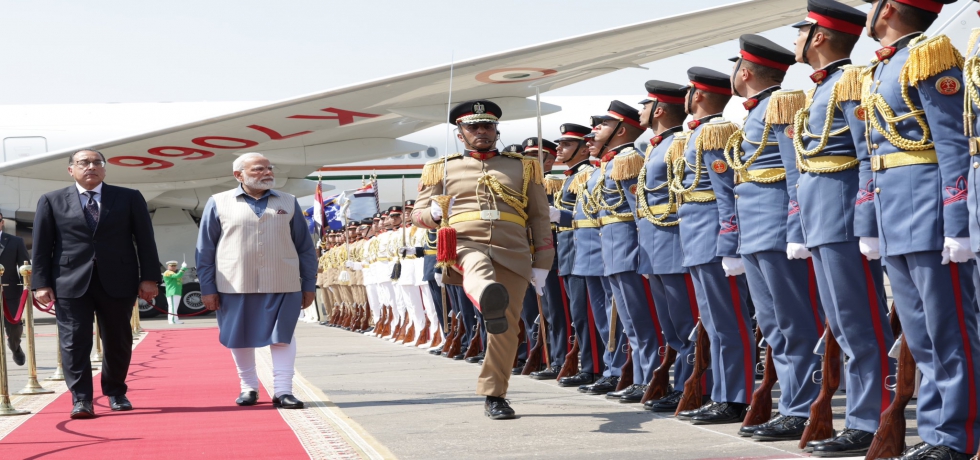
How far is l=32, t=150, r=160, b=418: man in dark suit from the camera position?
5.96 m

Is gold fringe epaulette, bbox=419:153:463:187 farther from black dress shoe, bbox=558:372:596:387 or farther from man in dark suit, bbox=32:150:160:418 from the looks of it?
black dress shoe, bbox=558:372:596:387

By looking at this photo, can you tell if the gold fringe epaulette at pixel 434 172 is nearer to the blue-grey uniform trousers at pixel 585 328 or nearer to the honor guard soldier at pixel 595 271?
the honor guard soldier at pixel 595 271

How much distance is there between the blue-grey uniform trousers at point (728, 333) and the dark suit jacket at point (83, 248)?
298 cm

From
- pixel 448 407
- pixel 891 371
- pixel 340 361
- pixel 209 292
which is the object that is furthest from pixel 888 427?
pixel 340 361

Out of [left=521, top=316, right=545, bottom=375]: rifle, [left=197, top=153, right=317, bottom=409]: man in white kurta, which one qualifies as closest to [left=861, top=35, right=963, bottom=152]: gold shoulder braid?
[left=197, top=153, right=317, bottom=409]: man in white kurta

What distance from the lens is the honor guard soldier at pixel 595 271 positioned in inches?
257

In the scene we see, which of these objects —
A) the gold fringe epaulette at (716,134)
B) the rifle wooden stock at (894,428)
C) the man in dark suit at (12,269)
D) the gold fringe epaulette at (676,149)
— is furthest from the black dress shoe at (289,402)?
the man in dark suit at (12,269)

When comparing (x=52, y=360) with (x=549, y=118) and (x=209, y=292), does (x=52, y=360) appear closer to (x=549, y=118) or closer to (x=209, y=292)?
(x=209, y=292)

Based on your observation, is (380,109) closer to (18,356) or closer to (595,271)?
(18,356)

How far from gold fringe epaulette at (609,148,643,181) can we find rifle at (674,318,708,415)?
1.02 m

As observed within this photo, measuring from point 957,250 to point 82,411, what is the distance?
4.42m

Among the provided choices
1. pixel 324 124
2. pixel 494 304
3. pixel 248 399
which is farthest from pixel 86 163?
pixel 324 124

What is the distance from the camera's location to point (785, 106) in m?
4.30

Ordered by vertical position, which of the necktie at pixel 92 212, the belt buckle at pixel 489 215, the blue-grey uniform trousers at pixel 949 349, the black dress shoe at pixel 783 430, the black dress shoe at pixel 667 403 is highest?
the necktie at pixel 92 212
